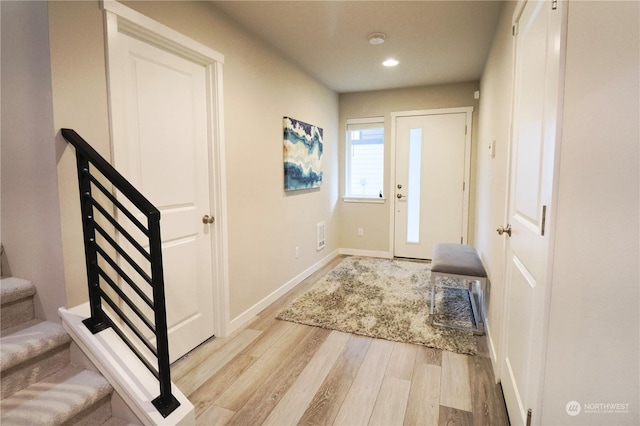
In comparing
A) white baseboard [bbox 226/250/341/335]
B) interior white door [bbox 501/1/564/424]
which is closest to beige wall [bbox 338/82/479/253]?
white baseboard [bbox 226/250/341/335]

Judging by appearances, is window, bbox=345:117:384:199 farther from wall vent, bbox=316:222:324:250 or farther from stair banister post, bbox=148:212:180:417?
stair banister post, bbox=148:212:180:417

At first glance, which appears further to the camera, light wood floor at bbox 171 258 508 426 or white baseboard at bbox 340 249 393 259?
white baseboard at bbox 340 249 393 259

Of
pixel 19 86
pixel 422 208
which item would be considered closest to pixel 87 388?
pixel 19 86

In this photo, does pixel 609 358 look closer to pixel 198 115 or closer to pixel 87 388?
pixel 87 388

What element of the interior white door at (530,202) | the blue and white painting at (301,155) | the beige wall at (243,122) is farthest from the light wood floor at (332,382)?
the blue and white painting at (301,155)

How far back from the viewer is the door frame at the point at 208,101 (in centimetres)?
164

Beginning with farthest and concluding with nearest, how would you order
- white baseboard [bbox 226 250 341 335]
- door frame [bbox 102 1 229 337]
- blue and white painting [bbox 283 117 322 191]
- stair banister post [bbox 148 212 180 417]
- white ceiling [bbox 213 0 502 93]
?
blue and white painting [bbox 283 117 322 191]
white baseboard [bbox 226 250 341 335]
white ceiling [bbox 213 0 502 93]
door frame [bbox 102 1 229 337]
stair banister post [bbox 148 212 180 417]

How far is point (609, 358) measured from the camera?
98cm

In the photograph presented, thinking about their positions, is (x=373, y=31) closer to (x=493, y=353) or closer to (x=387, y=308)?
(x=387, y=308)

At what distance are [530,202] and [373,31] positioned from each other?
2.04 m

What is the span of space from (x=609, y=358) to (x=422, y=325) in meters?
1.79

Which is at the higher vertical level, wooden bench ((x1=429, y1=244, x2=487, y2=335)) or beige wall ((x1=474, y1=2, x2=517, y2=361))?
beige wall ((x1=474, y1=2, x2=517, y2=361))

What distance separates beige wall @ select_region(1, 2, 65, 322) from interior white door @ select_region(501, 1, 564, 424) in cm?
190

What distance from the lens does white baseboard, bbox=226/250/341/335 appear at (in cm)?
269
